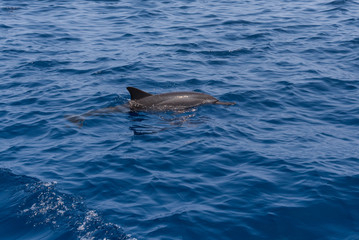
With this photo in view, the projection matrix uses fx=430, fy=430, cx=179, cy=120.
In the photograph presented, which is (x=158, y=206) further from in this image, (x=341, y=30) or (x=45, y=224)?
(x=341, y=30)

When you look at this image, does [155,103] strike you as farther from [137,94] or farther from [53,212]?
[53,212]

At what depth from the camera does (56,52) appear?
22.1 meters

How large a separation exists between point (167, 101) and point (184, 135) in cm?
227

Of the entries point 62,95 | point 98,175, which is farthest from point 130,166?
point 62,95

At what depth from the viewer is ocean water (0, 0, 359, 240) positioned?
942 cm

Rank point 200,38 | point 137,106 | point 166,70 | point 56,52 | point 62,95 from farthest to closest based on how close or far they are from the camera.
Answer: point 200,38 < point 56,52 < point 166,70 < point 62,95 < point 137,106

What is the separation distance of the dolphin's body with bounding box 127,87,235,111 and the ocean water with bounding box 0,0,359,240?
0.31 meters

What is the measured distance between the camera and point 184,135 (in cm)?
1331

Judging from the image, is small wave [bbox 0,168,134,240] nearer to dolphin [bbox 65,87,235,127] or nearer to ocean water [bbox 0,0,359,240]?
ocean water [bbox 0,0,359,240]

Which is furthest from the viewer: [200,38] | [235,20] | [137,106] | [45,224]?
[235,20]

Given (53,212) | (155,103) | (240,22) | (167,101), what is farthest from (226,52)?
(53,212)

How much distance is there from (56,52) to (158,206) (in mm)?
14660

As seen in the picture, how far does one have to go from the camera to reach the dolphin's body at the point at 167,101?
14969 millimetres

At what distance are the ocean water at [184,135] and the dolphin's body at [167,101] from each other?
0.31 meters
